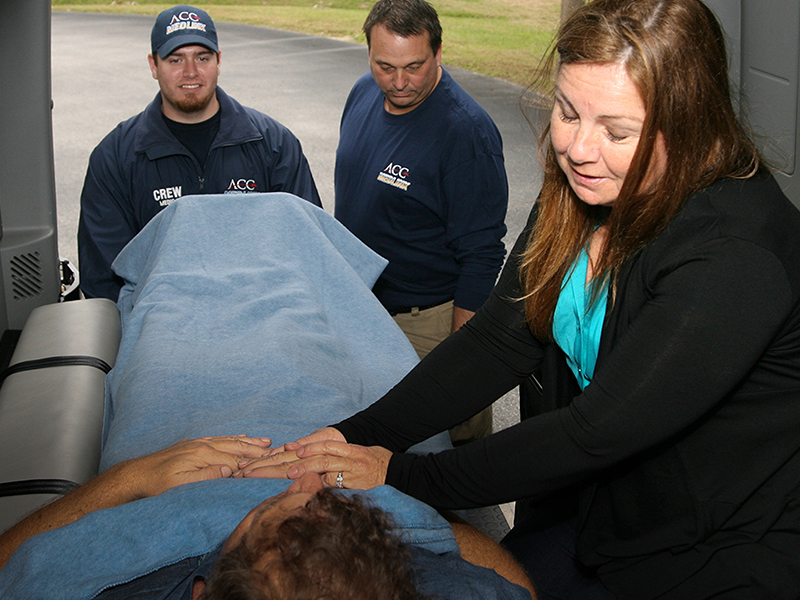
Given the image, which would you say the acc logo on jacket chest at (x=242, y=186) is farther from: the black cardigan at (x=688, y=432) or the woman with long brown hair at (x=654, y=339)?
the black cardigan at (x=688, y=432)

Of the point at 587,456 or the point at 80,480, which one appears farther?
the point at 80,480

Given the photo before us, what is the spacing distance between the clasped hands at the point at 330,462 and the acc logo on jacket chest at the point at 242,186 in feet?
5.16

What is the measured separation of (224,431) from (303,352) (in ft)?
1.14

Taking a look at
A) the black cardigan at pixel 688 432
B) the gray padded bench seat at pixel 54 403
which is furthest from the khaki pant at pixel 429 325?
the black cardigan at pixel 688 432

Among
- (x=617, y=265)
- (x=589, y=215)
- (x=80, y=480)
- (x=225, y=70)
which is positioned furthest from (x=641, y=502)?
(x=225, y=70)

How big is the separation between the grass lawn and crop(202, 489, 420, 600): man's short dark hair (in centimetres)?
886

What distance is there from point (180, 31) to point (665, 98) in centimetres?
232

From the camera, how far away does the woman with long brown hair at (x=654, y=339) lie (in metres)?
1.06

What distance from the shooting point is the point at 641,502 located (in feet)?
4.20

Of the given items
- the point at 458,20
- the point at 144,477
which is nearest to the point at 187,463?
the point at 144,477

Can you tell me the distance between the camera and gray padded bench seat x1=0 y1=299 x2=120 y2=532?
1.67 meters

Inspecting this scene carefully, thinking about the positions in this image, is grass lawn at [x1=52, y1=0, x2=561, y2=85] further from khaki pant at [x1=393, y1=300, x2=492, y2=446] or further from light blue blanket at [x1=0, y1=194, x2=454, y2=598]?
light blue blanket at [x1=0, y1=194, x2=454, y2=598]

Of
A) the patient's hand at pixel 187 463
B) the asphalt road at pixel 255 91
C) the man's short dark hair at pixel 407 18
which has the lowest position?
the asphalt road at pixel 255 91

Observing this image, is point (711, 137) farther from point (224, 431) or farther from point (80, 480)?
point (80, 480)
